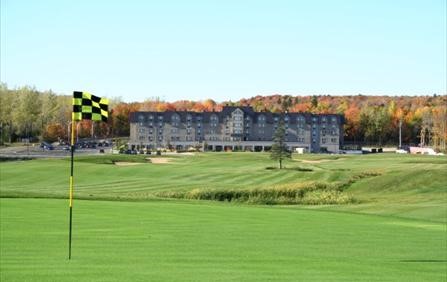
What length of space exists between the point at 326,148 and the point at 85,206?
146 metres

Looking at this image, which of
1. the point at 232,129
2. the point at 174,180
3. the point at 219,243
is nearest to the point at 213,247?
the point at 219,243

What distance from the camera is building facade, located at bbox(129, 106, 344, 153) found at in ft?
570

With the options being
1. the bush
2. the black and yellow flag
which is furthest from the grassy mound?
the black and yellow flag

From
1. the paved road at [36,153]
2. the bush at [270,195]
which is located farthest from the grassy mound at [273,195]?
the paved road at [36,153]

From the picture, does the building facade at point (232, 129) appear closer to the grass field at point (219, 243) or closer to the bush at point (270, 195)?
the bush at point (270, 195)

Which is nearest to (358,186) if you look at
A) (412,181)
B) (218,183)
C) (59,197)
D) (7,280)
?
(412,181)

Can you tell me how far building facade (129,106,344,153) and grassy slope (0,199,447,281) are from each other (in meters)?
141

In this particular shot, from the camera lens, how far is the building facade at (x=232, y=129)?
174 meters

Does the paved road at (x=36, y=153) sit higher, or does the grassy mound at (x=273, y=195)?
the paved road at (x=36, y=153)

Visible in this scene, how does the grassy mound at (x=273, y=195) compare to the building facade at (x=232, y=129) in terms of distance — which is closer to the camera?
the grassy mound at (x=273, y=195)

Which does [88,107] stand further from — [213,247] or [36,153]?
[36,153]

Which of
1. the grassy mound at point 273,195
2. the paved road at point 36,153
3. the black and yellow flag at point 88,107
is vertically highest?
the black and yellow flag at point 88,107

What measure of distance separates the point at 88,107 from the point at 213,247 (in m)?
5.47

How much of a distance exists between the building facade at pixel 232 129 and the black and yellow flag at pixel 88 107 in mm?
154422
